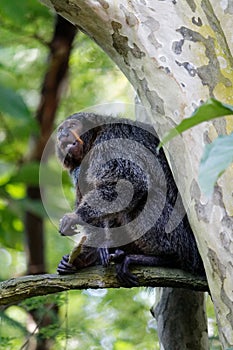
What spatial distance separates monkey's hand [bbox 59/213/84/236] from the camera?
3.14 metres

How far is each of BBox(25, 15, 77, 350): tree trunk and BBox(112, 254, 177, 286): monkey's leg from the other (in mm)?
2390

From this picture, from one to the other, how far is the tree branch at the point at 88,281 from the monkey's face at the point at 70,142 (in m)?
0.82

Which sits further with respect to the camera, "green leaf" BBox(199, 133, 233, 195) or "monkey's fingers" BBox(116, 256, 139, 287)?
"monkey's fingers" BBox(116, 256, 139, 287)

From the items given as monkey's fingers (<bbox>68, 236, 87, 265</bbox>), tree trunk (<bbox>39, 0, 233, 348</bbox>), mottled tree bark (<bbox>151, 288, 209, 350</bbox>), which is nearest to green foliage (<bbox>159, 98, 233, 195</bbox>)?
tree trunk (<bbox>39, 0, 233, 348</bbox>)

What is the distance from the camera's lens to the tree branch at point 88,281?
270 cm

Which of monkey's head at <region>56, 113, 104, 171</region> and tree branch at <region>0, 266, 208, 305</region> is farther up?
monkey's head at <region>56, 113, 104, 171</region>

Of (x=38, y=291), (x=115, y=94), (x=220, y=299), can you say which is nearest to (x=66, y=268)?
(x=38, y=291)

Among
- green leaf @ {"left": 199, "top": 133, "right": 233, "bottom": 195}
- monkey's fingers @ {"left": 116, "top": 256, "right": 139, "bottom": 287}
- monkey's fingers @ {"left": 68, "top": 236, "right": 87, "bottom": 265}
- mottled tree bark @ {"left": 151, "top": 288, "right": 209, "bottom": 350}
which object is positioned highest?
green leaf @ {"left": 199, "top": 133, "right": 233, "bottom": 195}

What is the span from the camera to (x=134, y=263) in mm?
2949

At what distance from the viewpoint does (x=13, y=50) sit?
220 inches

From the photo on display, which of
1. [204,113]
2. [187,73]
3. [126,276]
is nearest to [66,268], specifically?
[126,276]

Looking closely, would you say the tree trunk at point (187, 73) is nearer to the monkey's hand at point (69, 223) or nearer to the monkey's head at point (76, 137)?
the monkey's hand at point (69, 223)

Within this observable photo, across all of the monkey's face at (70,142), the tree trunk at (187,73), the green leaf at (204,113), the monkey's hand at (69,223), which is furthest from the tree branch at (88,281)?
the green leaf at (204,113)

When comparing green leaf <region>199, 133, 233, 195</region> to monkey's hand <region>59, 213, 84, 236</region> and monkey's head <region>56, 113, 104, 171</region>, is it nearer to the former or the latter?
monkey's hand <region>59, 213, 84, 236</region>
